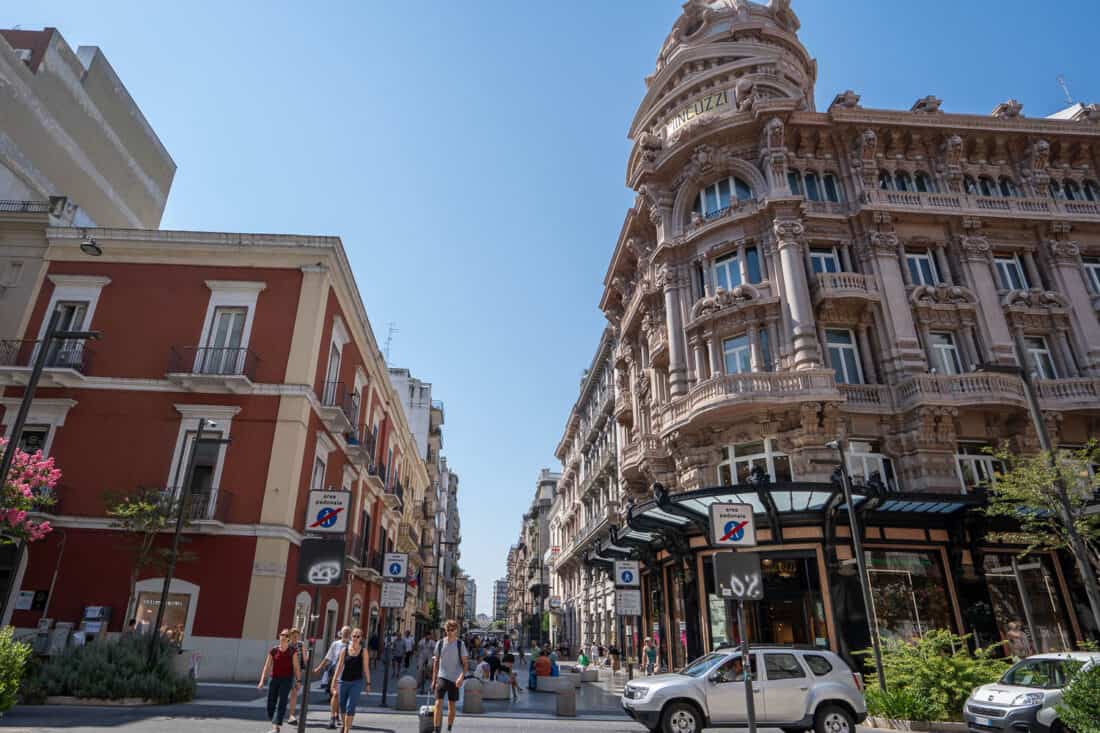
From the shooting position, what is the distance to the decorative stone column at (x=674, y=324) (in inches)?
931

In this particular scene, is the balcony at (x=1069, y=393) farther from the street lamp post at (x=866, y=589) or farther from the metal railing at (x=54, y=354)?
the metal railing at (x=54, y=354)

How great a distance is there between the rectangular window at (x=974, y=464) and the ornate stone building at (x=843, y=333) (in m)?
0.07

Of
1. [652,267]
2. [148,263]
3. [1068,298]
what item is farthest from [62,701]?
[1068,298]

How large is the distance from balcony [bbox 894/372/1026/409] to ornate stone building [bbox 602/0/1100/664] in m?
0.09

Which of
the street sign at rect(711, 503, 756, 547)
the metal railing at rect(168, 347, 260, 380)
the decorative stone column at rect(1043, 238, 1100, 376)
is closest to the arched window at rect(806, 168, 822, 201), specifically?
the decorative stone column at rect(1043, 238, 1100, 376)

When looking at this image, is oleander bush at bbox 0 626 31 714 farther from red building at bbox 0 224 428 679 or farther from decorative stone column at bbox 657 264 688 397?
decorative stone column at bbox 657 264 688 397

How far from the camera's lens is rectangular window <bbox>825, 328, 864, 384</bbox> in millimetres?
21734

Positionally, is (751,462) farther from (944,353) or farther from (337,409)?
(337,409)

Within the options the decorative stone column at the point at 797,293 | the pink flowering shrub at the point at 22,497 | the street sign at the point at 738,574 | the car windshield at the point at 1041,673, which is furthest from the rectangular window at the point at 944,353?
the pink flowering shrub at the point at 22,497

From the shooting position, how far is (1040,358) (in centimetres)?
2234

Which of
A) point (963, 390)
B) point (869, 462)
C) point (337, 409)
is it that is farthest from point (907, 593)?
point (337, 409)

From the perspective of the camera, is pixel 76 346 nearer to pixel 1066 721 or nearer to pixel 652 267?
pixel 652 267

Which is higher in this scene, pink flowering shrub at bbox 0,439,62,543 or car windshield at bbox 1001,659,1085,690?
pink flowering shrub at bbox 0,439,62,543

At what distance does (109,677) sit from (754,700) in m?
12.3
